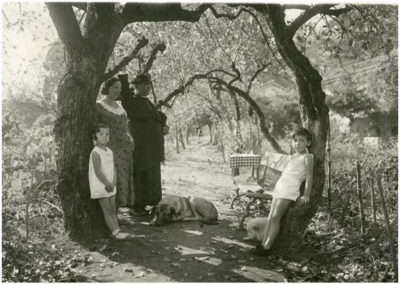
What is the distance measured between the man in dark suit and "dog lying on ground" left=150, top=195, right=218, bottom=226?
1.61ft

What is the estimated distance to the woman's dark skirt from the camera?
24.1 feet

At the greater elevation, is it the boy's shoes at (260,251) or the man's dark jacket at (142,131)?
the man's dark jacket at (142,131)

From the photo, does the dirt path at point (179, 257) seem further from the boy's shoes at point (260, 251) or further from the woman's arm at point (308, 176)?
the woman's arm at point (308, 176)

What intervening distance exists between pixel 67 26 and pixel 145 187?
3.23 m

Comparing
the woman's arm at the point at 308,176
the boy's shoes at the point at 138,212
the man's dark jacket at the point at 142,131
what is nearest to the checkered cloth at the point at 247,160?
the man's dark jacket at the point at 142,131

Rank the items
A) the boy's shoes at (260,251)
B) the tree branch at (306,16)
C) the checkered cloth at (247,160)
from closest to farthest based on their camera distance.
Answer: the boy's shoes at (260,251) → the tree branch at (306,16) → the checkered cloth at (247,160)

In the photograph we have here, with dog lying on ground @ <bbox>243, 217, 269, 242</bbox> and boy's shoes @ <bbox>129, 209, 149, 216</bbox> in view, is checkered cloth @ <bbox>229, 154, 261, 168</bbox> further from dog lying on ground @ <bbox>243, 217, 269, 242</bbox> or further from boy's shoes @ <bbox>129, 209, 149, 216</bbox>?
dog lying on ground @ <bbox>243, 217, 269, 242</bbox>

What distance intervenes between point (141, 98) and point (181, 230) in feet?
8.06

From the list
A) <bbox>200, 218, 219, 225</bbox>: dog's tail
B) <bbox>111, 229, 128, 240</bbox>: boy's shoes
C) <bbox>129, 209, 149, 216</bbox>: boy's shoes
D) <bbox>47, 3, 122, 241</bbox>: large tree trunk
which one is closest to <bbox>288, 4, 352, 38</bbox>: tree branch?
<bbox>47, 3, 122, 241</bbox>: large tree trunk

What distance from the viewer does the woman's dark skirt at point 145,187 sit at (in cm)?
734

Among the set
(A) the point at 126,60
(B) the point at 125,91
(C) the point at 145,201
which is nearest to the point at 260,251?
(C) the point at 145,201

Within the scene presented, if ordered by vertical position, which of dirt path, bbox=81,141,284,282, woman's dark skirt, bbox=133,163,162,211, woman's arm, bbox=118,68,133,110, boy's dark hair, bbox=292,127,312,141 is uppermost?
woman's arm, bbox=118,68,133,110

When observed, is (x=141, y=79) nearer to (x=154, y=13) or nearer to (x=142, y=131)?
(x=142, y=131)

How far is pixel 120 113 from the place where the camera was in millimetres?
6172
